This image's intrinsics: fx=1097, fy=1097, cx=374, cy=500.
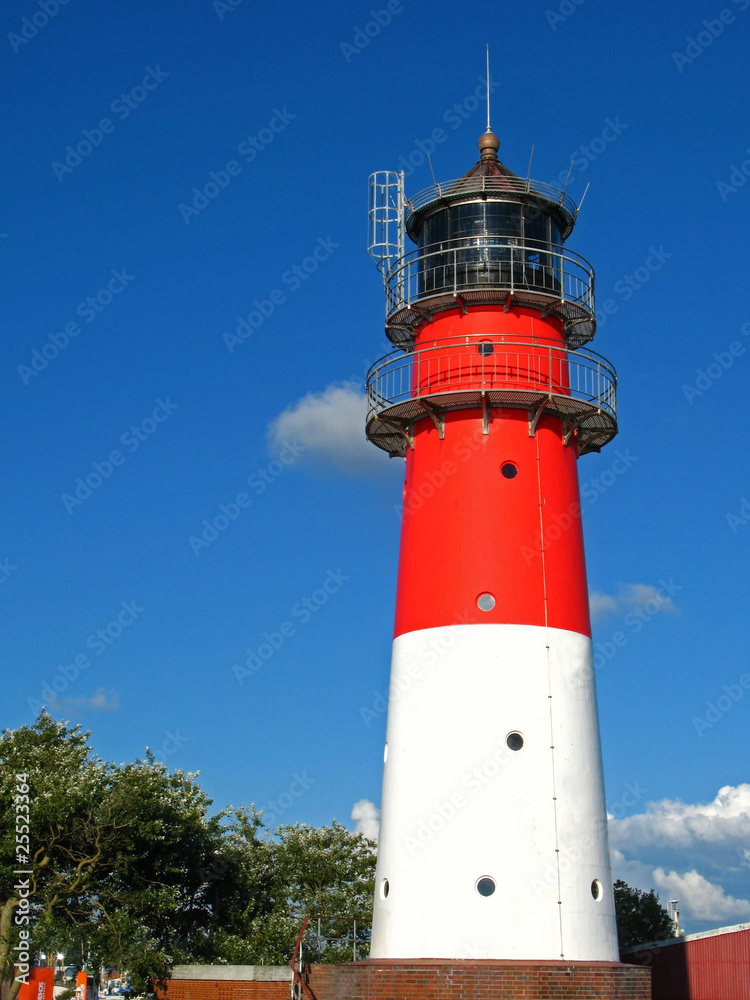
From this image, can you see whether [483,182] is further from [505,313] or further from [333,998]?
[333,998]

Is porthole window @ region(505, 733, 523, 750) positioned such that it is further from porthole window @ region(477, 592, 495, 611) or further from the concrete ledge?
the concrete ledge

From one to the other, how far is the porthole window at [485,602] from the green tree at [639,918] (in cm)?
2449

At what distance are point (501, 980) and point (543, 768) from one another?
398 centimetres

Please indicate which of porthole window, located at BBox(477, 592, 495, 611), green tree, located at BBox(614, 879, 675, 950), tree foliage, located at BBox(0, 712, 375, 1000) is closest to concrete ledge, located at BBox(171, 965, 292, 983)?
tree foliage, located at BBox(0, 712, 375, 1000)

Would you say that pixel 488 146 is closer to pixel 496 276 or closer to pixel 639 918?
pixel 496 276

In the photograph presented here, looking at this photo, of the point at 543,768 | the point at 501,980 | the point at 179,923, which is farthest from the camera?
the point at 179,923

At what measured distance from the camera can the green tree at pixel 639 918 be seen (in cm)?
4206

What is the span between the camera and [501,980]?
19.4 m

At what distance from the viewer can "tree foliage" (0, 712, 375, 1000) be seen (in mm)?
25672

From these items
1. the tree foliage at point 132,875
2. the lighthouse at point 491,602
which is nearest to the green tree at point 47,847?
the tree foliage at point 132,875

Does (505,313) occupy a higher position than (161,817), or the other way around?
(505,313)

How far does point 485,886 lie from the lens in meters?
20.7

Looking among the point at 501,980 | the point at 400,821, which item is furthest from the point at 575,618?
the point at 501,980

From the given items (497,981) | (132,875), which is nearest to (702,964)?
(497,981)
